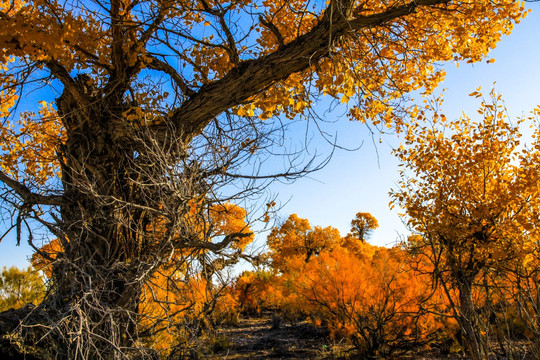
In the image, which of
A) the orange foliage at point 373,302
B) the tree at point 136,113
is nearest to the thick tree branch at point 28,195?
the tree at point 136,113

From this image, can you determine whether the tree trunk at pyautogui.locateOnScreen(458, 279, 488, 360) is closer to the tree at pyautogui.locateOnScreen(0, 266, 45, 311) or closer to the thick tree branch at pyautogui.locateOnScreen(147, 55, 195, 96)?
the thick tree branch at pyautogui.locateOnScreen(147, 55, 195, 96)

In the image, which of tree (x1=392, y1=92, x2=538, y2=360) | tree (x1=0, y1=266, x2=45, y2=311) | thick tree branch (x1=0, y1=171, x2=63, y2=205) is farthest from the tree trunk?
tree (x1=0, y1=266, x2=45, y2=311)

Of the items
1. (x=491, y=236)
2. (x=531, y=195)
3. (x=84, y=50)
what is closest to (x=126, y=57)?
(x=84, y=50)

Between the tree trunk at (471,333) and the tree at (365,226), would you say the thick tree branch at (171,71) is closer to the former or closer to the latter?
the tree trunk at (471,333)

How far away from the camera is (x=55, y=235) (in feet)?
11.1

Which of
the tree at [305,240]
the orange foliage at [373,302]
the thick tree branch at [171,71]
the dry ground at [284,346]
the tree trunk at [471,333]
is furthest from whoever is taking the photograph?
the tree at [305,240]

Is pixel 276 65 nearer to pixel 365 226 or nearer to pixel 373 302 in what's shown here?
pixel 373 302

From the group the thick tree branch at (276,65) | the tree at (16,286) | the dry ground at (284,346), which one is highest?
the thick tree branch at (276,65)

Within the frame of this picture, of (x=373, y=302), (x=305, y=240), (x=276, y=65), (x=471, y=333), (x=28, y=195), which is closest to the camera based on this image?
(x=276, y=65)

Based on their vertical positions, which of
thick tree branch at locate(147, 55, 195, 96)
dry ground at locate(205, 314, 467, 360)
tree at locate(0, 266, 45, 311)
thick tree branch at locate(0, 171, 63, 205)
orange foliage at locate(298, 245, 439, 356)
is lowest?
dry ground at locate(205, 314, 467, 360)

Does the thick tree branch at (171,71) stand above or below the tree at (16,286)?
above

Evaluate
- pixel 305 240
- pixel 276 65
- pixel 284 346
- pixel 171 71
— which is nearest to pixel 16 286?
pixel 284 346

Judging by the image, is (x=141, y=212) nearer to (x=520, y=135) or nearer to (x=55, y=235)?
(x=55, y=235)

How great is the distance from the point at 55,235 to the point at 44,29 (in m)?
2.11
